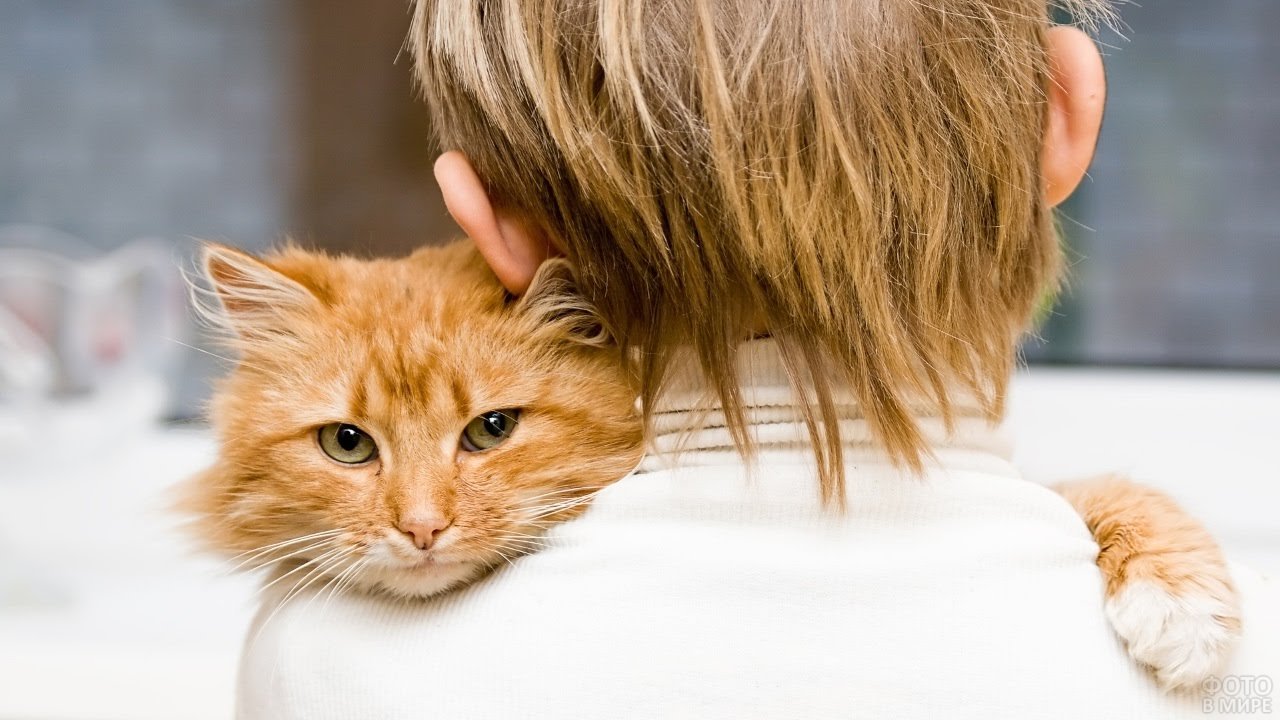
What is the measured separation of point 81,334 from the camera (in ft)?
6.94

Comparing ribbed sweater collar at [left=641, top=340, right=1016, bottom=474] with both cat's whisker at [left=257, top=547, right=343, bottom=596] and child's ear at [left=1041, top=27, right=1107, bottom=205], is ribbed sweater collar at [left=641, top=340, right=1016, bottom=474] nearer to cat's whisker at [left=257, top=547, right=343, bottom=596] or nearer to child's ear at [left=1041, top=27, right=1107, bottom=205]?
child's ear at [left=1041, top=27, right=1107, bottom=205]

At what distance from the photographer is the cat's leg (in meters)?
0.77

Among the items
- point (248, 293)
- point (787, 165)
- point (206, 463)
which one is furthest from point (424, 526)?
Answer: point (206, 463)

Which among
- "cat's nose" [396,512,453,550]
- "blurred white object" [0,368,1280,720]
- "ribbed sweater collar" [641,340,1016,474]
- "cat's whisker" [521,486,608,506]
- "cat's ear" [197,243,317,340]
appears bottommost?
"blurred white object" [0,368,1280,720]

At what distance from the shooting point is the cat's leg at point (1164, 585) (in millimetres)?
775

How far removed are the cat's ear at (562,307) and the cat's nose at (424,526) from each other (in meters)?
0.21

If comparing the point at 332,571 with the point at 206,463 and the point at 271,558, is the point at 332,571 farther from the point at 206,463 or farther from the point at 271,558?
the point at 206,463

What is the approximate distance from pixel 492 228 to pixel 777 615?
41cm

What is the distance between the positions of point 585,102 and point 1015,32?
1.19 feet

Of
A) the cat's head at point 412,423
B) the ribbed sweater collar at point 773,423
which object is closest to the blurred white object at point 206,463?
the cat's head at point 412,423

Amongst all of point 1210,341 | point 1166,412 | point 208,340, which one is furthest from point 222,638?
point 1210,341

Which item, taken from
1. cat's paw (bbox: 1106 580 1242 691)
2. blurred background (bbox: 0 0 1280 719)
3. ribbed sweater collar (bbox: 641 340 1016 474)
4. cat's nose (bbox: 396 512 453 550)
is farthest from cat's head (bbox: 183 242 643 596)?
blurred background (bbox: 0 0 1280 719)

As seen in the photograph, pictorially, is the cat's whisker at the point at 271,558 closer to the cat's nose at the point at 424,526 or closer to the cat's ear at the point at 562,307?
the cat's nose at the point at 424,526

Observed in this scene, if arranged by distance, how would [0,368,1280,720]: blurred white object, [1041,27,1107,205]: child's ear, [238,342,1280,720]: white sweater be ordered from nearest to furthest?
[238,342,1280,720]: white sweater, [1041,27,1107,205]: child's ear, [0,368,1280,720]: blurred white object
